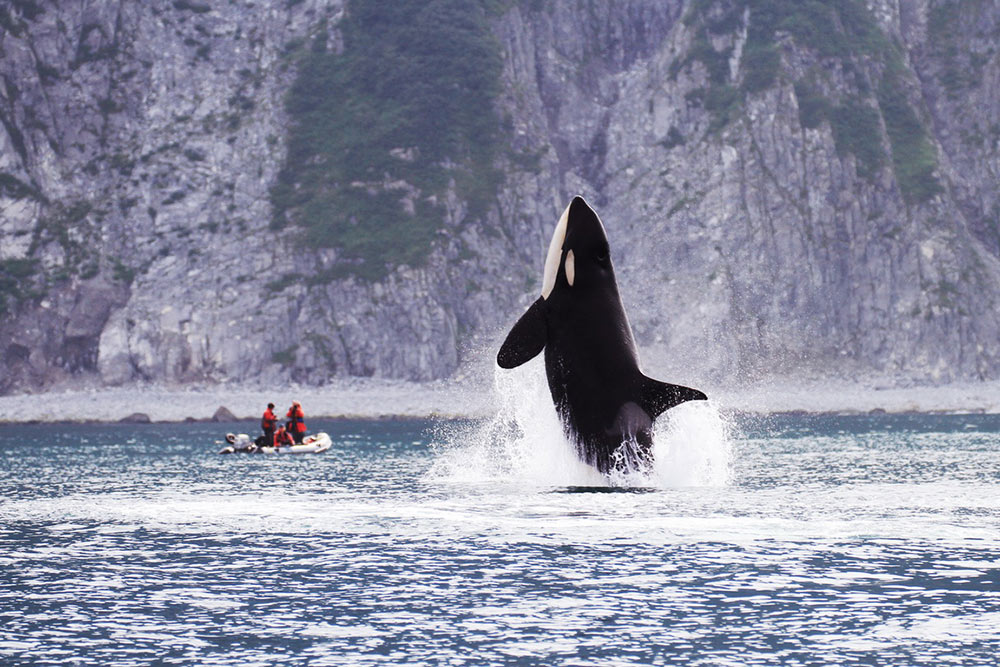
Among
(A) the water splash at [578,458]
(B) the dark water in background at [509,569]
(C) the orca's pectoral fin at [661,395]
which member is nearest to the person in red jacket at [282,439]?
(B) the dark water in background at [509,569]

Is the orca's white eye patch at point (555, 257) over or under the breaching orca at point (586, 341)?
over

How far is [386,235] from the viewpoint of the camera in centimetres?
18400

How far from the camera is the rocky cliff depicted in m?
174

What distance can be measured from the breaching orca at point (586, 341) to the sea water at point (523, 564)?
2.82 metres

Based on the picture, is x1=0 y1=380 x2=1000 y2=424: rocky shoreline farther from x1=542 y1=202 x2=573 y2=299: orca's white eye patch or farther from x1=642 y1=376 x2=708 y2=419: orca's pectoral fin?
x1=542 y1=202 x2=573 y2=299: orca's white eye patch

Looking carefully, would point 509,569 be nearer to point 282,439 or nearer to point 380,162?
point 282,439

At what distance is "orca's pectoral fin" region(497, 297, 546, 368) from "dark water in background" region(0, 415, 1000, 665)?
4.19 meters

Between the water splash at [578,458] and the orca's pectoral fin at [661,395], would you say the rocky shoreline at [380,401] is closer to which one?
the water splash at [578,458]

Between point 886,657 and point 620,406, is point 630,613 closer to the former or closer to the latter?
point 886,657

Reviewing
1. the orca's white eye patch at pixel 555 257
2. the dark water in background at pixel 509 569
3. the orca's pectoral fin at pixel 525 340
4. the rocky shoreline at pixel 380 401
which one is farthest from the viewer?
the rocky shoreline at pixel 380 401

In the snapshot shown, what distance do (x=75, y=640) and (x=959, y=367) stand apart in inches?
6835

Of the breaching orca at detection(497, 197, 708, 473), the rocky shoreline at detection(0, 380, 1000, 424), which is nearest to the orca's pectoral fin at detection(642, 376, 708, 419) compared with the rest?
the breaching orca at detection(497, 197, 708, 473)

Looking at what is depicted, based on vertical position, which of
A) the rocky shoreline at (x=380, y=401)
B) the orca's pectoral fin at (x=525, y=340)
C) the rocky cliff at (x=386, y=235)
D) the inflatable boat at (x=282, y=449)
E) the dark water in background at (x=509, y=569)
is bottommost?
the dark water in background at (x=509, y=569)

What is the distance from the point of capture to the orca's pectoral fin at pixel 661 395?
36219 mm
